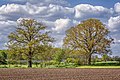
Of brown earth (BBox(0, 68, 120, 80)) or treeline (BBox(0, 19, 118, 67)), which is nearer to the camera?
brown earth (BBox(0, 68, 120, 80))

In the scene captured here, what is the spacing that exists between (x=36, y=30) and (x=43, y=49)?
5.80m

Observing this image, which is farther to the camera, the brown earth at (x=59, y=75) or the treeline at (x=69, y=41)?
the treeline at (x=69, y=41)

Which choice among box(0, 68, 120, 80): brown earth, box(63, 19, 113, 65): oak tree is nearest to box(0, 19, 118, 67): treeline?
box(63, 19, 113, 65): oak tree

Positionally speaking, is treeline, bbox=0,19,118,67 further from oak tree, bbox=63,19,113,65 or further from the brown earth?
the brown earth

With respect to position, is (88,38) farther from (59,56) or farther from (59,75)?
(59,75)

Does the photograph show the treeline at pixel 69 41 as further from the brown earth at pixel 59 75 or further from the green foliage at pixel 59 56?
the brown earth at pixel 59 75

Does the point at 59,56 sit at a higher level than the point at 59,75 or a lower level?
higher

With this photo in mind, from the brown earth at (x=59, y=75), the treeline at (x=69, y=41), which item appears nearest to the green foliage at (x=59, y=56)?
the treeline at (x=69, y=41)

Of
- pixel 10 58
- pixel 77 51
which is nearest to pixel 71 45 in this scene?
pixel 77 51

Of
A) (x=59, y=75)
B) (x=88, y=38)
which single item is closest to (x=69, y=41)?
(x=88, y=38)

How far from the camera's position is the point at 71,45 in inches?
3969

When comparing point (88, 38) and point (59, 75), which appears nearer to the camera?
point (59, 75)

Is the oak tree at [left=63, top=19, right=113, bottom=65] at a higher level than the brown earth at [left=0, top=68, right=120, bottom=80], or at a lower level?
higher

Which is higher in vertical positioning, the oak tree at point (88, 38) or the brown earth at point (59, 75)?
the oak tree at point (88, 38)
